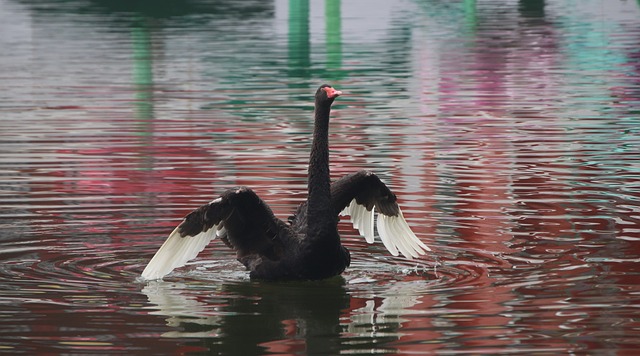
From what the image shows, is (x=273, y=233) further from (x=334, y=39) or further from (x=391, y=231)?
(x=334, y=39)

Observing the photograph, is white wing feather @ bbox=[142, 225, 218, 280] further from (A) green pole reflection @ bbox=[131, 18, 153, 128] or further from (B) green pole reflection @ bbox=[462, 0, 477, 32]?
(B) green pole reflection @ bbox=[462, 0, 477, 32]

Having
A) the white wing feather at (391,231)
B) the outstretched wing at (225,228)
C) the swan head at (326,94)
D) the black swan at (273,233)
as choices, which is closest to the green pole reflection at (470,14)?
the white wing feather at (391,231)

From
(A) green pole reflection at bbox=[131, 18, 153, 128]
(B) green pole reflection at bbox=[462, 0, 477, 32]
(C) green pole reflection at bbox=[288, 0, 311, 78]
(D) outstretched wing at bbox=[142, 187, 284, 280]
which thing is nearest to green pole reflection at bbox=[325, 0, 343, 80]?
(C) green pole reflection at bbox=[288, 0, 311, 78]

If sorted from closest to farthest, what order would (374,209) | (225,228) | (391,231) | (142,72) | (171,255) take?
(171,255)
(225,228)
(391,231)
(374,209)
(142,72)

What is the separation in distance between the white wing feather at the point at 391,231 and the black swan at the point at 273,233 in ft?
2.22

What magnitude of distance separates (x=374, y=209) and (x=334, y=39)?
3047cm

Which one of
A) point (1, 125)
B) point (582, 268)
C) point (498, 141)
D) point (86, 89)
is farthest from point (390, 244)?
point (86, 89)

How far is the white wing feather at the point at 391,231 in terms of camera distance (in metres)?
10.2

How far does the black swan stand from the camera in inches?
362

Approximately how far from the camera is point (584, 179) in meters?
13.8

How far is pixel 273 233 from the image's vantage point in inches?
376

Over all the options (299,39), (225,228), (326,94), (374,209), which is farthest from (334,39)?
(225,228)

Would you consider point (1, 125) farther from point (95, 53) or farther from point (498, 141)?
point (95, 53)

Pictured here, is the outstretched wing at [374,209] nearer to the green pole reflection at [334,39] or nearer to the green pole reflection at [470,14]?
the green pole reflection at [334,39]
